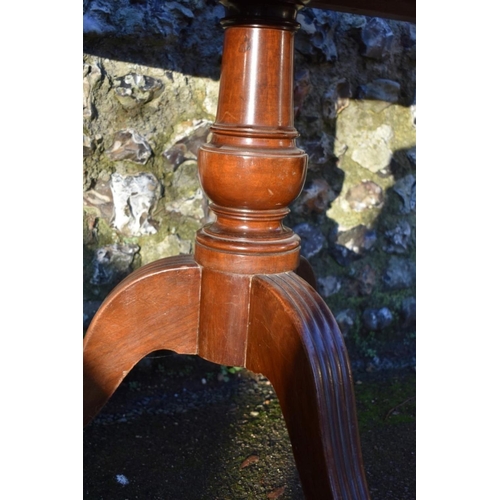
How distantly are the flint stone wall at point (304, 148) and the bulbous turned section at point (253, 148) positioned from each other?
632 mm

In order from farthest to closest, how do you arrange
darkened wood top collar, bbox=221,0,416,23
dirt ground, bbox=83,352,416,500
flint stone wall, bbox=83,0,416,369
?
1. flint stone wall, bbox=83,0,416,369
2. dirt ground, bbox=83,352,416,500
3. darkened wood top collar, bbox=221,0,416,23

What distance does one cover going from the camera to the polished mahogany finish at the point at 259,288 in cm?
89

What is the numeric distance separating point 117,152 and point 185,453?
0.73 meters

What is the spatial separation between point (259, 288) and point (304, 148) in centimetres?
92

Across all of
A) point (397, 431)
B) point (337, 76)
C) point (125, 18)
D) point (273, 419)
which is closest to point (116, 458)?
point (273, 419)

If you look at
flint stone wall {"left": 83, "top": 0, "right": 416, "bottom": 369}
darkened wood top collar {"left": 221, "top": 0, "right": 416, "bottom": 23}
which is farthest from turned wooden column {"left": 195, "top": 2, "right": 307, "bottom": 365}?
flint stone wall {"left": 83, "top": 0, "right": 416, "bottom": 369}

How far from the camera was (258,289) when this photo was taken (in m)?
0.97

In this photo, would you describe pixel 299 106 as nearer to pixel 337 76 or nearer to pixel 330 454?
pixel 337 76

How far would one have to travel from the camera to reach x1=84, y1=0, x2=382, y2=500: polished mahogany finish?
2.90ft

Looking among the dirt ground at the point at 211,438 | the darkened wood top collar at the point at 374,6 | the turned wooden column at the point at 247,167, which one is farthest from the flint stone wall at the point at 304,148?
the turned wooden column at the point at 247,167

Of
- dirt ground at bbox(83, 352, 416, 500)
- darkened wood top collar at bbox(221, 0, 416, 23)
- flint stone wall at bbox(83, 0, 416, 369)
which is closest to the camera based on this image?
darkened wood top collar at bbox(221, 0, 416, 23)

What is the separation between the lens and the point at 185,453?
150 centimetres

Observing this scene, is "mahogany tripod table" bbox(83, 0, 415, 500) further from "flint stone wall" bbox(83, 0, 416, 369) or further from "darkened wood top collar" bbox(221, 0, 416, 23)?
"flint stone wall" bbox(83, 0, 416, 369)

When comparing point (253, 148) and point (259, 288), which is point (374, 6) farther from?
point (259, 288)
